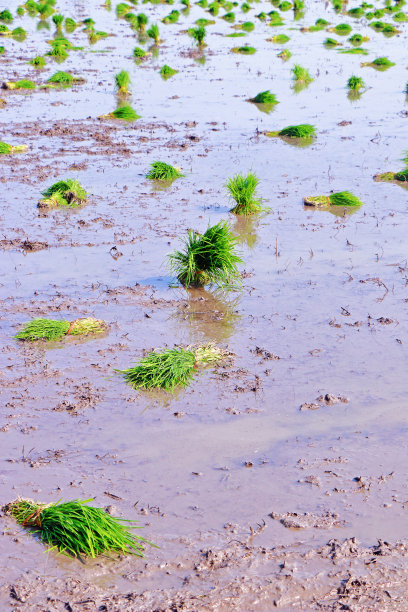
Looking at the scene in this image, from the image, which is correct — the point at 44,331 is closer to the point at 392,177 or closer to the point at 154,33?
the point at 392,177

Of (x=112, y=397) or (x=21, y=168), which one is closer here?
(x=112, y=397)


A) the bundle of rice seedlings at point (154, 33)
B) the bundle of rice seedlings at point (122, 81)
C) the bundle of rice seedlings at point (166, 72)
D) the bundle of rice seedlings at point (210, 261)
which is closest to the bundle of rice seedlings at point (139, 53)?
the bundle of rice seedlings at point (154, 33)

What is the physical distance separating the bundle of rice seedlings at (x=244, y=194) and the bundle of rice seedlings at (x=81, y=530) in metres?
6.47

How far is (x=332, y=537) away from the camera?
4.59 meters

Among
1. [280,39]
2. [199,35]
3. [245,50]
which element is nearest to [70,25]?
[199,35]

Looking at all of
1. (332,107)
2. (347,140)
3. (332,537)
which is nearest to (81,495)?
(332,537)

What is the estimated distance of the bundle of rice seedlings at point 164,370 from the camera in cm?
633

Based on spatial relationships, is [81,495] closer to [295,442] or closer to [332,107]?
[295,442]

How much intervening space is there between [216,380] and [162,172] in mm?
6117

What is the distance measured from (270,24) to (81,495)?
1114 inches

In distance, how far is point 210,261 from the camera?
8.31 m

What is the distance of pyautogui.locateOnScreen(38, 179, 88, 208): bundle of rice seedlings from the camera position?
10.7 m

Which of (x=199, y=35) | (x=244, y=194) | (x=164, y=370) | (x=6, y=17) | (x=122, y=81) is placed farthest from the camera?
(x=6, y=17)

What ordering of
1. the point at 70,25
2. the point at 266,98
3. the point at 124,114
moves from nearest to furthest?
the point at 124,114 → the point at 266,98 → the point at 70,25
